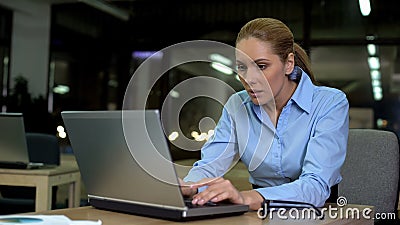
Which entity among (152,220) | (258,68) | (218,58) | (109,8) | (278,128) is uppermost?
(109,8)

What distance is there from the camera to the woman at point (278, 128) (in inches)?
62.1

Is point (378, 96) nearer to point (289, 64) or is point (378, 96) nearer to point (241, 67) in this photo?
point (289, 64)

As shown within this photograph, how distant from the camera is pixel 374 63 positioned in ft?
20.5

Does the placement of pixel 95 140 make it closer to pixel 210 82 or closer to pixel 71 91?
pixel 210 82

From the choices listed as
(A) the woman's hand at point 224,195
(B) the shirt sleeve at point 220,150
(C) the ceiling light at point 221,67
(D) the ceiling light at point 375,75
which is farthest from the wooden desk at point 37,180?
A: (D) the ceiling light at point 375,75

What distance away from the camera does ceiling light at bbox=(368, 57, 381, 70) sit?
6230 mm

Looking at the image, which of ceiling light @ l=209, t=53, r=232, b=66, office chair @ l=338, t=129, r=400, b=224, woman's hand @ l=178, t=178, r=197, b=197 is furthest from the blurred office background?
woman's hand @ l=178, t=178, r=197, b=197

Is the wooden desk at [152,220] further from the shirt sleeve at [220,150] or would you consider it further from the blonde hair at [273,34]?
the blonde hair at [273,34]

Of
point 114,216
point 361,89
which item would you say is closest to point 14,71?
point 361,89

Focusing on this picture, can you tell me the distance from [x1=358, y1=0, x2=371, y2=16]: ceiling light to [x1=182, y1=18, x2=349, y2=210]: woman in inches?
181

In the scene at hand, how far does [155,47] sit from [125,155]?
18.7 ft

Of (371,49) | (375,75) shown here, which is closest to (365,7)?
(371,49)

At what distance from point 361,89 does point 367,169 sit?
4.21 m

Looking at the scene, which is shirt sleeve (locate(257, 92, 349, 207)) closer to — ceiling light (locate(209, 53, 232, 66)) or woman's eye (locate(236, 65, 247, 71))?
woman's eye (locate(236, 65, 247, 71))
